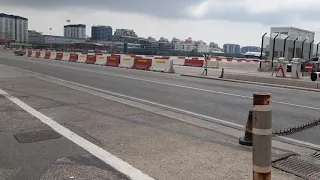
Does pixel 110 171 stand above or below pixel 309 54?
below

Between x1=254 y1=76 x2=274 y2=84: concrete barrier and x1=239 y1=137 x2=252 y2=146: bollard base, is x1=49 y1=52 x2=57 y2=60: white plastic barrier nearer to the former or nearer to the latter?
x1=254 y1=76 x2=274 y2=84: concrete barrier

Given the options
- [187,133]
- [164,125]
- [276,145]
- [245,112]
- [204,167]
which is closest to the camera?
[204,167]

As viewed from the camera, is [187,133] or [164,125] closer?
[187,133]

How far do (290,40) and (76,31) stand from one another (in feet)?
510

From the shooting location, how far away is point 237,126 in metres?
7.86

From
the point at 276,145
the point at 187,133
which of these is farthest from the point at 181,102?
the point at 276,145

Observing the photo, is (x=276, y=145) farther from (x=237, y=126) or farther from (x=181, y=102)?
(x=181, y=102)

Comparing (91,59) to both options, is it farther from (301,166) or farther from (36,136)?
(301,166)

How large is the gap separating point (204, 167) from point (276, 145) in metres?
2.05

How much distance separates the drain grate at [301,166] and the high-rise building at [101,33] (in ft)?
489

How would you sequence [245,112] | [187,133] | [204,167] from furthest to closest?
[245,112], [187,133], [204,167]

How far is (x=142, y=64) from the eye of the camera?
27844 mm

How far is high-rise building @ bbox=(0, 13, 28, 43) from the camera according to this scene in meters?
165

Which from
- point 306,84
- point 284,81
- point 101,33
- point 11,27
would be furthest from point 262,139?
point 11,27
